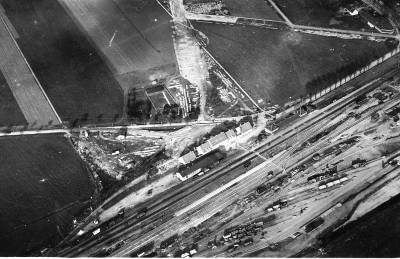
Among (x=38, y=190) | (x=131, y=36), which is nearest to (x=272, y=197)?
(x=38, y=190)

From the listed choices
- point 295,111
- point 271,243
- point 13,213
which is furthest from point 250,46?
point 13,213

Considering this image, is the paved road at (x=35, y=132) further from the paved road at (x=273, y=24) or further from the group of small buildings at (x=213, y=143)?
the paved road at (x=273, y=24)

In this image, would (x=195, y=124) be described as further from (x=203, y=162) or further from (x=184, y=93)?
(x=203, y=162)

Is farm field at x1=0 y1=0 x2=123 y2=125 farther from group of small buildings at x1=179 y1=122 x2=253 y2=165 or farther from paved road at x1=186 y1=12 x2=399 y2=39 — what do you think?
paved road at x1=186 y1=12 x2=399 y2=39

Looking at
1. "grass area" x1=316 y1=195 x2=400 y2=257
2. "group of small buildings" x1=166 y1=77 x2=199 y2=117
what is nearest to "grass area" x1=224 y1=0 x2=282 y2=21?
"group of small buildings" x1=166 y1=77 x2=199 y2=117

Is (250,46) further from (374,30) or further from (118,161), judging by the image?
(118,161)
